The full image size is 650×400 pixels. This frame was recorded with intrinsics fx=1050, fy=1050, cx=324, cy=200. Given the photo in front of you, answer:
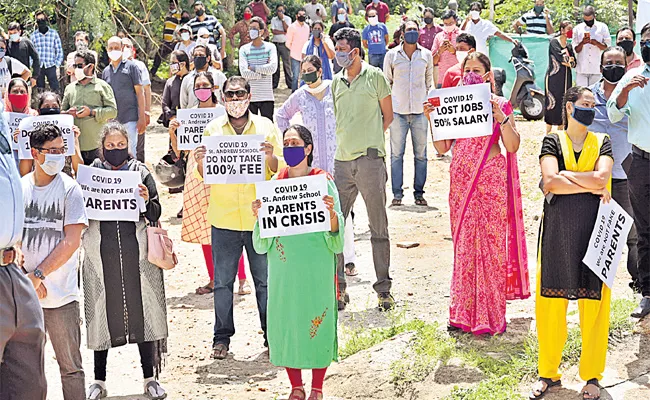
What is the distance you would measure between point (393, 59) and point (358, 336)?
6.08 m

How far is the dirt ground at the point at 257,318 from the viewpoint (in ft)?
25.7

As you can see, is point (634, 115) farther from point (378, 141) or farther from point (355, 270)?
point (355, 270)

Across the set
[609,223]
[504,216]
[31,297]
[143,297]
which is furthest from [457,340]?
[31,297]

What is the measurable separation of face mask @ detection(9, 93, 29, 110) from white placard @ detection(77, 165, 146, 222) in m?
3.51

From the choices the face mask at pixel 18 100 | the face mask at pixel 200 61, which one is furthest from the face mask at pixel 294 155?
the face mask at pixel 200 61

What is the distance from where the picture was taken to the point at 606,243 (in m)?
6.96

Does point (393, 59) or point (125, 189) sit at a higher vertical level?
point (393, 59)

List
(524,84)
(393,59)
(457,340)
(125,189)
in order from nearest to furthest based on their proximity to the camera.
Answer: (125,189) < (457,340) < (393,59) < (524,84)

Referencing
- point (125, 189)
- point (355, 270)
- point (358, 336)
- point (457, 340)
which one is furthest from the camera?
point (355, 270)

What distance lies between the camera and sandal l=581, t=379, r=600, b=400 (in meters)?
6.90

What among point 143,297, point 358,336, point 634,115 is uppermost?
point 634,115

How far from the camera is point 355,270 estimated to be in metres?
11.0

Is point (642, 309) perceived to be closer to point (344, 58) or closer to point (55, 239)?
point (344, 58)

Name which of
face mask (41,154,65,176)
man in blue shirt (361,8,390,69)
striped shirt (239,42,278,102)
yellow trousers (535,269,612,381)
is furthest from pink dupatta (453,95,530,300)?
man in blue shirt (361,8,390,69)
